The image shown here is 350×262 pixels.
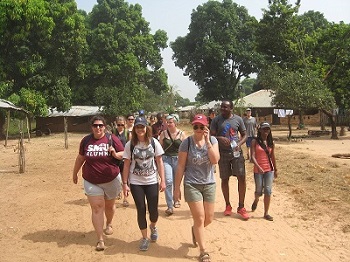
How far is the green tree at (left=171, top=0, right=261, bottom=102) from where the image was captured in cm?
4653

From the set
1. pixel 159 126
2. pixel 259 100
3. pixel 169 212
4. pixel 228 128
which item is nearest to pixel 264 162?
pixel 228 128

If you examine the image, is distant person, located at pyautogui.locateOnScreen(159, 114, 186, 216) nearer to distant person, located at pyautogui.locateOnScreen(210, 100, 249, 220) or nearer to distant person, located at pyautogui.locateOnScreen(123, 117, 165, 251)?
distant person, located at pyautogui.locateOnScreen(210, 100, 249, 220)

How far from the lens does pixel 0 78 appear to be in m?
25.7

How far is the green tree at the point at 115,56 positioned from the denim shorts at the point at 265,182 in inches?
1113

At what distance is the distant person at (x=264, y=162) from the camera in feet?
20.1

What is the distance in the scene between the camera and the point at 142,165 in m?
4.88

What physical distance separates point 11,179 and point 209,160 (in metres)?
7.67

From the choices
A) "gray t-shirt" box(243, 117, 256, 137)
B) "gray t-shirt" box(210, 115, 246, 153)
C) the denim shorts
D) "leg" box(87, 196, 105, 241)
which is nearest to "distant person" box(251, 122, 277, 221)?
the denim shorts

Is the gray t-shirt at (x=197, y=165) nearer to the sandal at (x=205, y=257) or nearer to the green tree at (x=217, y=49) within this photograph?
the sandal at (x=205, y=257)

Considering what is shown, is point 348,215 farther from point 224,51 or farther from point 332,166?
point 224,51

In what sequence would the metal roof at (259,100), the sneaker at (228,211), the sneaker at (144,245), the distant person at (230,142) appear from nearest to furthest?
1. the sneaker at (144,245)
2. the distant person at (230,142)
3. the sneaker at (228,211)
4. the metal roof at (259,100)

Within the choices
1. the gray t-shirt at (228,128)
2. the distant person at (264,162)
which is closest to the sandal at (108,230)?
the gray t-shirt at (228,128)

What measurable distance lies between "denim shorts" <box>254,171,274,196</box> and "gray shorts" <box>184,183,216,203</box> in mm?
1778

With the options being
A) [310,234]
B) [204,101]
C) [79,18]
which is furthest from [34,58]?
[204,101]
